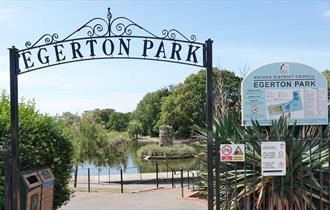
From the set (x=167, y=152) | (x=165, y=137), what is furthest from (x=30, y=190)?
(x=165, y=137)

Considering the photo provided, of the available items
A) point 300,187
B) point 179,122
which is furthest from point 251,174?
point 179,122

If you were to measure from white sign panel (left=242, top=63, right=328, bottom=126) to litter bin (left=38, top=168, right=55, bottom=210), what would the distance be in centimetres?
415

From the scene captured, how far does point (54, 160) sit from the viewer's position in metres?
10.1

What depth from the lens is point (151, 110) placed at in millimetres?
87562

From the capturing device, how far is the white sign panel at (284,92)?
10438 millimetres

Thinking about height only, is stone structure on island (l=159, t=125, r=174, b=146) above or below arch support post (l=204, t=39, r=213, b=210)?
below

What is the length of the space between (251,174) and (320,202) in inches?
51.0

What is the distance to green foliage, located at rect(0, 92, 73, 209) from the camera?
30.3 feet

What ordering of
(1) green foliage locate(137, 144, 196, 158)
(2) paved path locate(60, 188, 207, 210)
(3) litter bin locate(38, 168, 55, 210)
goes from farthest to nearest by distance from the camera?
(1) green foliage locate(137, 144, 196, 158) < (2) paved path locate(60, 188, 207, 210) < (3) litter bin locate(38, 168, 55, 210)

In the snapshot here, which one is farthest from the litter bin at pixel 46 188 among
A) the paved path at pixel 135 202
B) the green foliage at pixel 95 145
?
the green foliage at pixel 95 145

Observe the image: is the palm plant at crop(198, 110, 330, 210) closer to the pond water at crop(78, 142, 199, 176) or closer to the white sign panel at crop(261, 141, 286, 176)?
the white sign panel at crop(261, 141, 286, 176)

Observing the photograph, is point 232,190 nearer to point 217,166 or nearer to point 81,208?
point 217,166

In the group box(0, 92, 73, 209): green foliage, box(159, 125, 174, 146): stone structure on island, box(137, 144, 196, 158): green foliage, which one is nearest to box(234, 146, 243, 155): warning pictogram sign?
box(0, 92, 73, 209): green foliage

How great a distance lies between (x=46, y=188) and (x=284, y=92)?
17.2 feet
